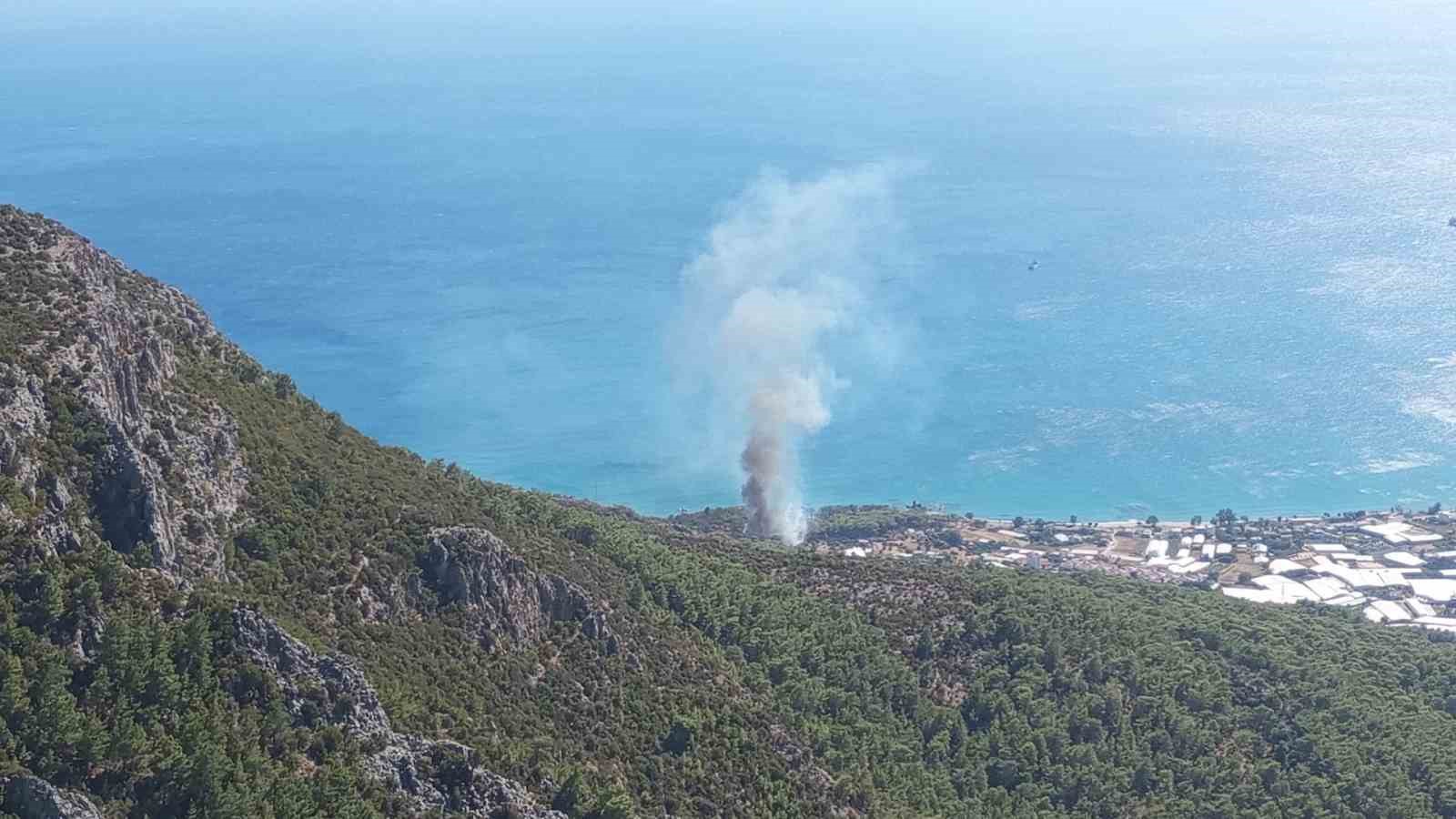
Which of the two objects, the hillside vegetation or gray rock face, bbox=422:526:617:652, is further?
gray rock face, bbox=422:526:617:652

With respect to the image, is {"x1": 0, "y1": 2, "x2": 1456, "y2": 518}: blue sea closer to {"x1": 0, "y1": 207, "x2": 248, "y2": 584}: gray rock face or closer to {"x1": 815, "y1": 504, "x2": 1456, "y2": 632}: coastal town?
{"x1": 815, "y1": 504, "x2": 1456, "y2": 632}: coastal town

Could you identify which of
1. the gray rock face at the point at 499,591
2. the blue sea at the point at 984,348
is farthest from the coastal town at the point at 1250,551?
the gray rock face at the point at 499,591

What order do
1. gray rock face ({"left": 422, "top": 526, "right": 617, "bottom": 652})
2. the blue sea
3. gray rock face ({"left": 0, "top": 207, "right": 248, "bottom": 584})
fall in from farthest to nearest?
the blue sea < gray rock face ({"left": 422, "top": 526, "right": 617, "bottom": 652}) < gray rock face ({"left": 0, "top": 207, "right": 248, "bottom": 584})

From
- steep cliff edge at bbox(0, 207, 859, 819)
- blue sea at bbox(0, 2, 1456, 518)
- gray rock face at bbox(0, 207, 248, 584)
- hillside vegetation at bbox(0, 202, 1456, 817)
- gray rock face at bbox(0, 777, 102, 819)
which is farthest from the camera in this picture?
blue sea at bbox(0, 2, 1456, 518)

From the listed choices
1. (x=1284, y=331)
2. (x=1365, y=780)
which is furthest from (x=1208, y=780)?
(x=1284, y=331)

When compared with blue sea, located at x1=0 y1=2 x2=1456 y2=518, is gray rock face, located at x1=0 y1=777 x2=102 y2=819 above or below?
below

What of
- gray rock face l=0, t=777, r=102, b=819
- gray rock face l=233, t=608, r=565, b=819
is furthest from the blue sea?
gray rock face l=0, t=777, r=102, b=819

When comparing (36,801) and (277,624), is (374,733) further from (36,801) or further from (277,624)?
(36,801)

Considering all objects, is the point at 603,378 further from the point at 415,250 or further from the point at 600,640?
the point at 600,640
